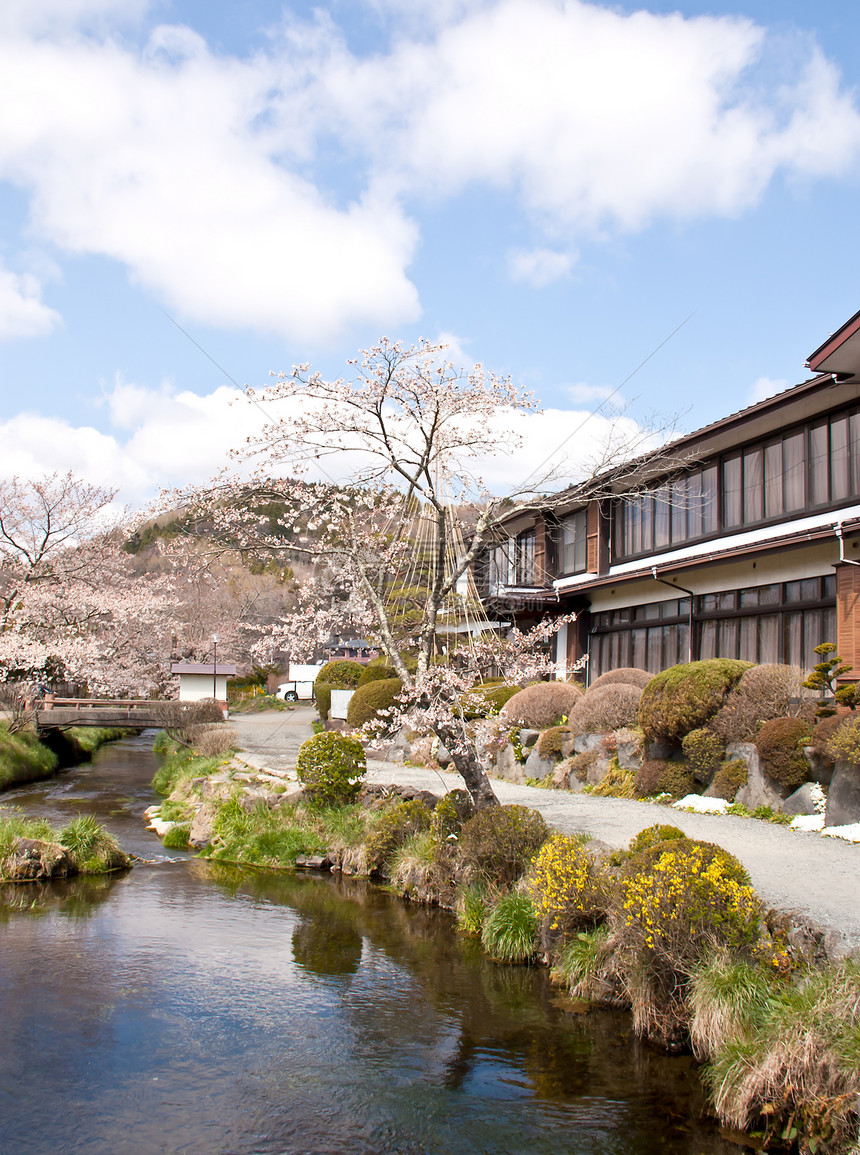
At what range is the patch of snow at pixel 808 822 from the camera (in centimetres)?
1077

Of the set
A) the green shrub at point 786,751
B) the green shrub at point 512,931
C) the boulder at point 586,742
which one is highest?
the green shrub at point 786,751

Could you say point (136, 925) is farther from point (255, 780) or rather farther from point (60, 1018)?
point (255, 780)

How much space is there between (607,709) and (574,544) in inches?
390

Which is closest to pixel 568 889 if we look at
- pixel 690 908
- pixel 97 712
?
pixel 690 908

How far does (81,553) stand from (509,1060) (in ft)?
93.8

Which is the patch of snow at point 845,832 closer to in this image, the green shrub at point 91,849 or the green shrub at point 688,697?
the green shrub at point 688,697

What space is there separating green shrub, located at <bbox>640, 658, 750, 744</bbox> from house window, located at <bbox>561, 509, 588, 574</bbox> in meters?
10.6

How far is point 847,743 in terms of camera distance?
33.3ft

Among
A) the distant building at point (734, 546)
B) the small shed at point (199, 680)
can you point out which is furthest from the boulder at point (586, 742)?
the small shed at point (199, 680)

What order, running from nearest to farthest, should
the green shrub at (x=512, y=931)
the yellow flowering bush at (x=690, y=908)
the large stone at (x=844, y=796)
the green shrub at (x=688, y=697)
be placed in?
the yellow flowering bush at (x=690, y=908) → the green shrub at (x=512, y=931) → the large stone at (x=844, y=796) → the green shrub at (x=688, y=697)

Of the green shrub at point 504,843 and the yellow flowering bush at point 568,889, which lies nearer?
the yellow flowering bush at point 568,889

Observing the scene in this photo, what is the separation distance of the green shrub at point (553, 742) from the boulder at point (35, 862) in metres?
9.42

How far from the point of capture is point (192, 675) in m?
33.1

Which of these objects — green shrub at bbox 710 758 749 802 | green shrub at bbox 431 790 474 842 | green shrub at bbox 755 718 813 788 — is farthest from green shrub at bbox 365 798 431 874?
green shrub at bbox 755 718 813 788
